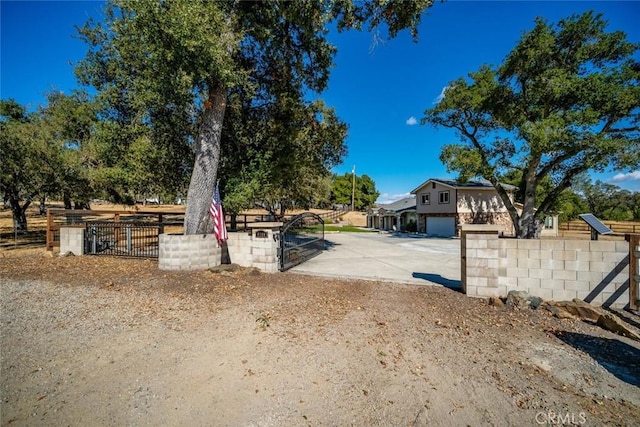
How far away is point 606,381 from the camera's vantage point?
9.62ft

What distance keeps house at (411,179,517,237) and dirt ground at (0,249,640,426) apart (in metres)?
20.4

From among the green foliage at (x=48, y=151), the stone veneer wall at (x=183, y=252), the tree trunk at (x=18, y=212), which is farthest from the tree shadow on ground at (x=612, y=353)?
the tree trunk at (x=18, y=212)

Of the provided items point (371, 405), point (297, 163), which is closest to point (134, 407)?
point (371, 405)

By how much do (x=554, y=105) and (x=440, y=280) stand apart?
45.7ft

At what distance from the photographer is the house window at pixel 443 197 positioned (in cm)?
2467

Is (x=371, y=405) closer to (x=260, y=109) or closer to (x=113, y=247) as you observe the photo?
(x=260, y=109)

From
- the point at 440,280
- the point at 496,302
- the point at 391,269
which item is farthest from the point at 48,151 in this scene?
the point at 496,302

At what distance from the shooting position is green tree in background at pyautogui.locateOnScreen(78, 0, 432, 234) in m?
6.42

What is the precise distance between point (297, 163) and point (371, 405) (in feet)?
29.8

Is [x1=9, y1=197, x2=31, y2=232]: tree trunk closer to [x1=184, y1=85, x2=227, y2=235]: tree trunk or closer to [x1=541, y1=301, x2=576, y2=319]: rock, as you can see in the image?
[x1=184, y1=85, x2=227, y2=235]: tree trunk

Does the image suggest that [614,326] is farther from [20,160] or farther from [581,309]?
[20,160]

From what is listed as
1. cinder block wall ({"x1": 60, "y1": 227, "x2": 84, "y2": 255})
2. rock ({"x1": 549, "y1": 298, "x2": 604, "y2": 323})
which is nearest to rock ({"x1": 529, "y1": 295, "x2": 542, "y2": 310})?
rock ({"x1": 549, "y1": 298, "x2": 604, "y2": 323})

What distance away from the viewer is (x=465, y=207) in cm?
2352

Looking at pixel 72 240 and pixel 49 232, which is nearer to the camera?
pixel 72 240
